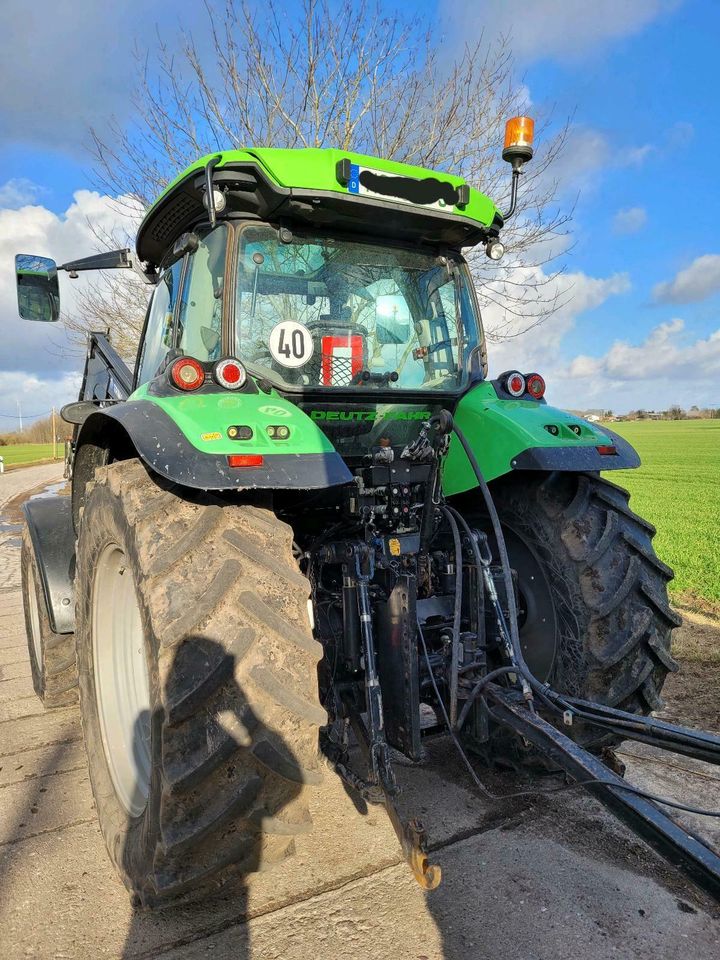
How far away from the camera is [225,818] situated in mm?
1968

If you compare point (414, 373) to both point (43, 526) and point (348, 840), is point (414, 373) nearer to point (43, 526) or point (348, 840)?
point (348, 840)

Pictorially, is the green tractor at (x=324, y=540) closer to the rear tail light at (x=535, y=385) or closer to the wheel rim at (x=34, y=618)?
the rear tail light at (x=535, y=385)

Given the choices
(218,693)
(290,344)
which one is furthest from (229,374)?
(218,693)

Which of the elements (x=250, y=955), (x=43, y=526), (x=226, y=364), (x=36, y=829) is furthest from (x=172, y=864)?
(x=43, y=526)

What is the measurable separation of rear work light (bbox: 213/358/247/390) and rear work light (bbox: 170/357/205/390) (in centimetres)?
6

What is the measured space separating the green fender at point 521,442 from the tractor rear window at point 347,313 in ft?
0.74

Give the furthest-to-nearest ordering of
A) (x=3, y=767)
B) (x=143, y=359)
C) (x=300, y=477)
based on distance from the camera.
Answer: (x=143, y=359)
(x=3, y=767)
(x=300, y=477)

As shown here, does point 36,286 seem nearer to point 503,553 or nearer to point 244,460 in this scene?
point 244,460

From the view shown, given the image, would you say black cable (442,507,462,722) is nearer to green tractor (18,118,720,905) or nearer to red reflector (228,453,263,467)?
green tractor (18,118,720,905)

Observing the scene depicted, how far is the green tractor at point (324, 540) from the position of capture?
199 centimetres

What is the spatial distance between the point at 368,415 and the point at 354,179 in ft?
3.08

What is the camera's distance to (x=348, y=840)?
2.71 m

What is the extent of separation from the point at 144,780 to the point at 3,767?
1.20 meters

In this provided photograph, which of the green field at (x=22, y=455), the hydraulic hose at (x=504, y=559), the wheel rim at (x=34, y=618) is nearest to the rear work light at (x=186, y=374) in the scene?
the hydraulic hose at (x=504, y=559)
